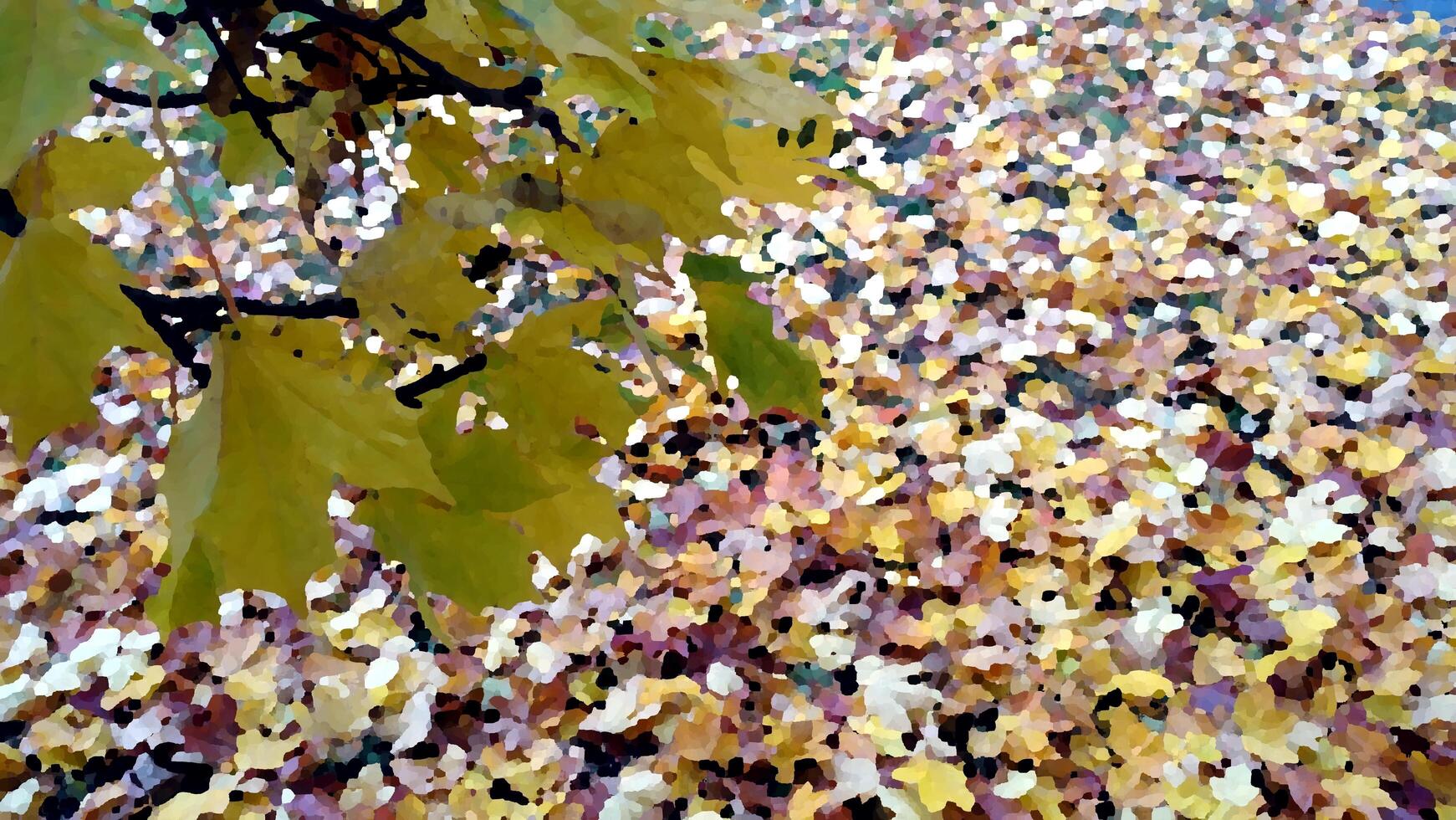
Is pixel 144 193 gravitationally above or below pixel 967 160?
above

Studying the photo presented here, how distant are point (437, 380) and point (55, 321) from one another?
0.30 metres

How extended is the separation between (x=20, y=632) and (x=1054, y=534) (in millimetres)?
2011

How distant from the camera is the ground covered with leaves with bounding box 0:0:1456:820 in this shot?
152cm

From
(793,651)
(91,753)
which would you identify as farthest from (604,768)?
(91,753)

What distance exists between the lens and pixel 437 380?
2.45ft

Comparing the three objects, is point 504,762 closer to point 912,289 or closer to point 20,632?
point 20,632

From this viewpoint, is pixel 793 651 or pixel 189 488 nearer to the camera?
pixel 189 488

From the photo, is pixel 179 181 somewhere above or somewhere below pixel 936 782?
above

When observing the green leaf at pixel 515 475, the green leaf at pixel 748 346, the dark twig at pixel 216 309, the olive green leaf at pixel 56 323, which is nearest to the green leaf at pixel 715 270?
the green leaf at pixel 748 346

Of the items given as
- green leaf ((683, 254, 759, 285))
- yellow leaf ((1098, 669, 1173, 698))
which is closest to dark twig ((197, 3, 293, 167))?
green leaf ((683, 254, 759, 285))

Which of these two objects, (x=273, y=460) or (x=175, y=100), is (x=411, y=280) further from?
(x=175, y=100)

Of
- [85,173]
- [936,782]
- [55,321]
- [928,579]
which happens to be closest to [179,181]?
[55,321]

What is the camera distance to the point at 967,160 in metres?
3.24

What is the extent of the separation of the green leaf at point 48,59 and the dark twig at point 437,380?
335 millimetres
